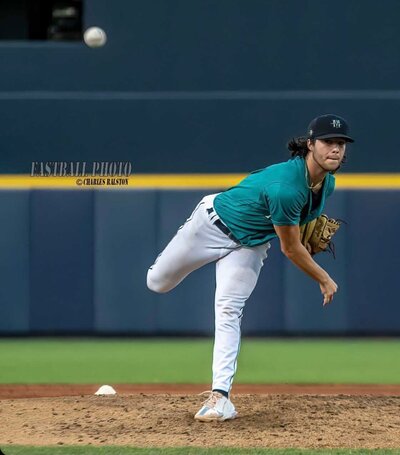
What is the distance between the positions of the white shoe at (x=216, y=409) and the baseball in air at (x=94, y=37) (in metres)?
5.56

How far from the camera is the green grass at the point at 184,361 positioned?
24.5 feet

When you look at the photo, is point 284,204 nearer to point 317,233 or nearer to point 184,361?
point 317,233

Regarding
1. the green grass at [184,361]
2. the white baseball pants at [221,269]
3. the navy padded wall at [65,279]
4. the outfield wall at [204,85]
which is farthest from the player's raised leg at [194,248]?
the outfield wall at [204,85]

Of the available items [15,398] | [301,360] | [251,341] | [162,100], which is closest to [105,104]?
[162,100]

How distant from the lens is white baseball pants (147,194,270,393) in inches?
209

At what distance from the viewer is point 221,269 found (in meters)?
5.44

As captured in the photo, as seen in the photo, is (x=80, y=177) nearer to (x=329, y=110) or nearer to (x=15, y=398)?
(x=329, y=110)

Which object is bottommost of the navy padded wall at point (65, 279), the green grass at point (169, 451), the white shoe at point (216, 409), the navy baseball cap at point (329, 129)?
the green grass at point (169, 451)

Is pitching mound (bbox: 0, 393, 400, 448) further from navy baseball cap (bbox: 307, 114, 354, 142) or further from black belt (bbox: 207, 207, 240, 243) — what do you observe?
navy baseball cap (bbox: 307, 114, 354, 142)

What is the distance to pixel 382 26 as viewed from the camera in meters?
10.2

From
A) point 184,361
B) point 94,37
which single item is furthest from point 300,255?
point 94,37

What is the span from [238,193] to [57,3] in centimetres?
665

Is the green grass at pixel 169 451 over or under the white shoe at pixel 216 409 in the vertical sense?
under

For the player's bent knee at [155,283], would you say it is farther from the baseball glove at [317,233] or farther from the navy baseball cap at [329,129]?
the navy baseball cap at [329,129]
